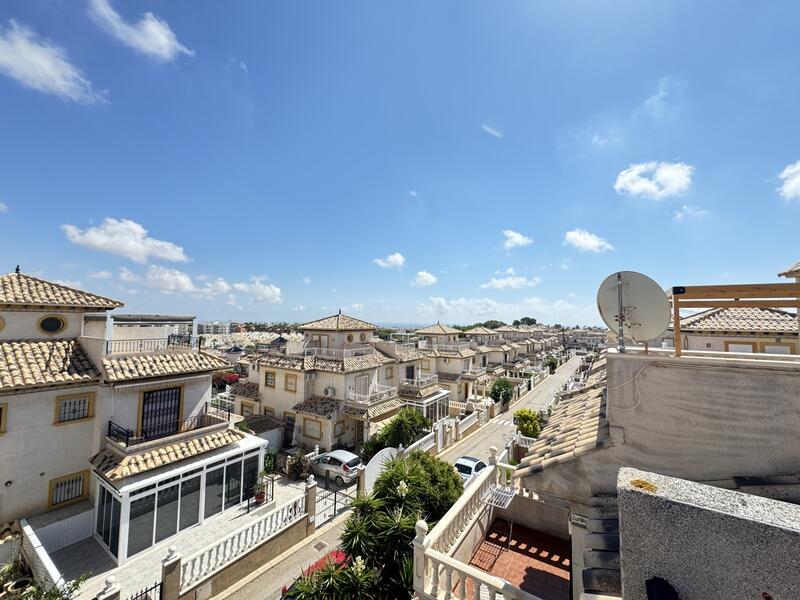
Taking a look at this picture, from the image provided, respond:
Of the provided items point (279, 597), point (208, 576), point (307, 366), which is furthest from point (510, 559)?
point (307, 366)

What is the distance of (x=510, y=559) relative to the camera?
21.7ft

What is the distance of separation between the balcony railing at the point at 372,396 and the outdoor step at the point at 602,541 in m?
19.2

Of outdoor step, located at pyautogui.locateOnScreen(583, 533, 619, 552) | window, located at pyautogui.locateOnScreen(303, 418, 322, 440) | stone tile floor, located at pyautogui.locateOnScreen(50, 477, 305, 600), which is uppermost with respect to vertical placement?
outdoor step, located at pyautogui.locateOnScreen(583, 533, 619, 552)

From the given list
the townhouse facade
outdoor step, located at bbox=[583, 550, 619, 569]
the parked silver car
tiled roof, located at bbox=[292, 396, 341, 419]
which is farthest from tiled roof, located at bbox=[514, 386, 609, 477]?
tiled roof, located at bbox=[292, 396, 341, 419]

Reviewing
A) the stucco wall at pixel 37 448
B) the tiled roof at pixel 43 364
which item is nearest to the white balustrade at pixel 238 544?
the stucco wall at pixel 37 448

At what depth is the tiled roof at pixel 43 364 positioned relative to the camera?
1105 centimetres

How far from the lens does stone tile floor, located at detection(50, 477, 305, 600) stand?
10.1m

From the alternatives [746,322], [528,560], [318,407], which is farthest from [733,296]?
[318,407]

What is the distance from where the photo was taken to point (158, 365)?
13.7m

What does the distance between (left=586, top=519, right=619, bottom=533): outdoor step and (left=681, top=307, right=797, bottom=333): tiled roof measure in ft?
51.1

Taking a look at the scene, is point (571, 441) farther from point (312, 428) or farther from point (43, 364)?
point (312, 428)

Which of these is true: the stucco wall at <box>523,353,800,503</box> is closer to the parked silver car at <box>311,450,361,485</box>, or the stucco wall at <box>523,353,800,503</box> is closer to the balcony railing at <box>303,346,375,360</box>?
the parked silver car at <box>311,450,361,485</box>

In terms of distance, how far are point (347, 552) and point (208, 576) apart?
4.76m

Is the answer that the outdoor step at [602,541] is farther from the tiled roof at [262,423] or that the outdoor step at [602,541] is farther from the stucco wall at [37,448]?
the tiled roof at [262,423]
